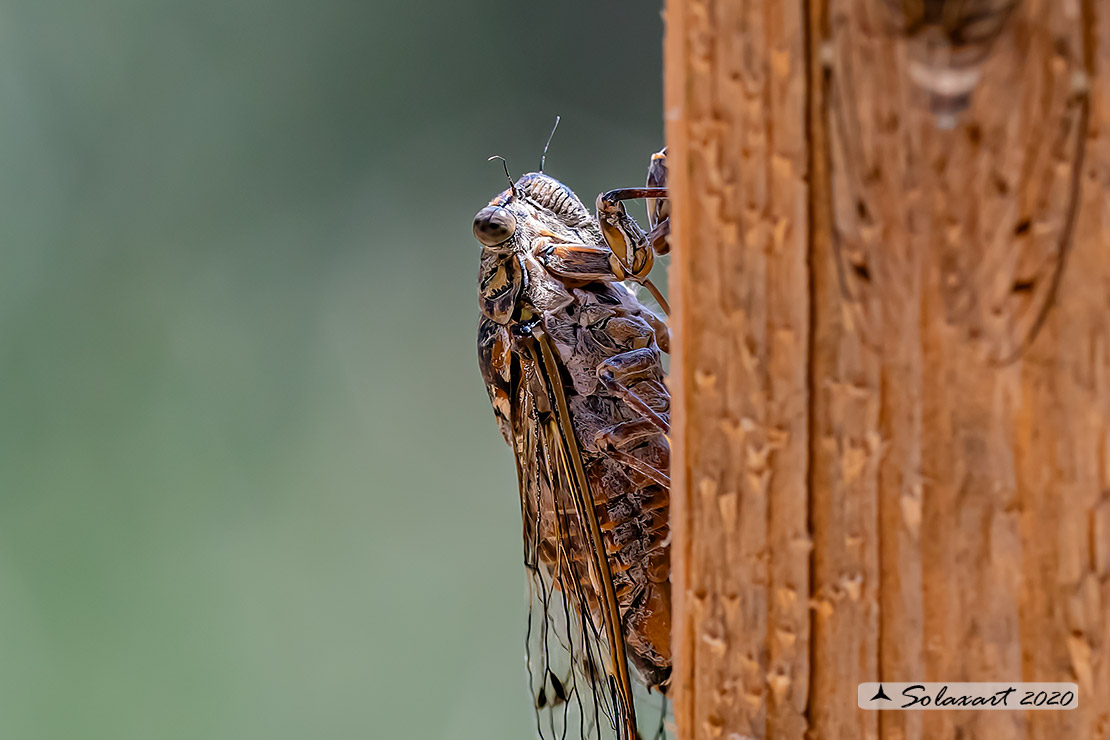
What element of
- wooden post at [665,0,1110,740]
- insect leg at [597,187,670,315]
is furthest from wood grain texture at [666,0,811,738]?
insect leg at [597,187,670,315]

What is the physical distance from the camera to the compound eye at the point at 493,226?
69 cm

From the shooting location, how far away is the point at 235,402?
165cm

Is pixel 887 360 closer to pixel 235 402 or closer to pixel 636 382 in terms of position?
pixel 636 382

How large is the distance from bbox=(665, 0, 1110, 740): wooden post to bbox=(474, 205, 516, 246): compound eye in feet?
1.36

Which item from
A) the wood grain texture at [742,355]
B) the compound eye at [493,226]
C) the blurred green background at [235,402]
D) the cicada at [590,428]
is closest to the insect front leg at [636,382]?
the cicada at [590,428]

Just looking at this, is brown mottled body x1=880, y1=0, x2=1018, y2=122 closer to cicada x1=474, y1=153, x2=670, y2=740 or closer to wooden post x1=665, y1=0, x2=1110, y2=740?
wooden post x1=665, y1=0, x2=1110, y2=740

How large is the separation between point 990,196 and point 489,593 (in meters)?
1.52

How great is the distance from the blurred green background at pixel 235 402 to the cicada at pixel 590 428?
3.00 ft

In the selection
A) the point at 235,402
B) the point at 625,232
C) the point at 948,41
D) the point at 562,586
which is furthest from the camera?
the point at 235,402

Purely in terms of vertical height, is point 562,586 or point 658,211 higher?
point 658,211

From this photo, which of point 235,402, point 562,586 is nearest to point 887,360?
point 562,586

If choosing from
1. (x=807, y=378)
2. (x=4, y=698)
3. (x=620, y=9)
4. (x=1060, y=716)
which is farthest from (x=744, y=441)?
(x=4, y=698)

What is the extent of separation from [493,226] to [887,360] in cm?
47

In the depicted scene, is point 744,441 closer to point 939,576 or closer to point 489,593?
point 939,576
